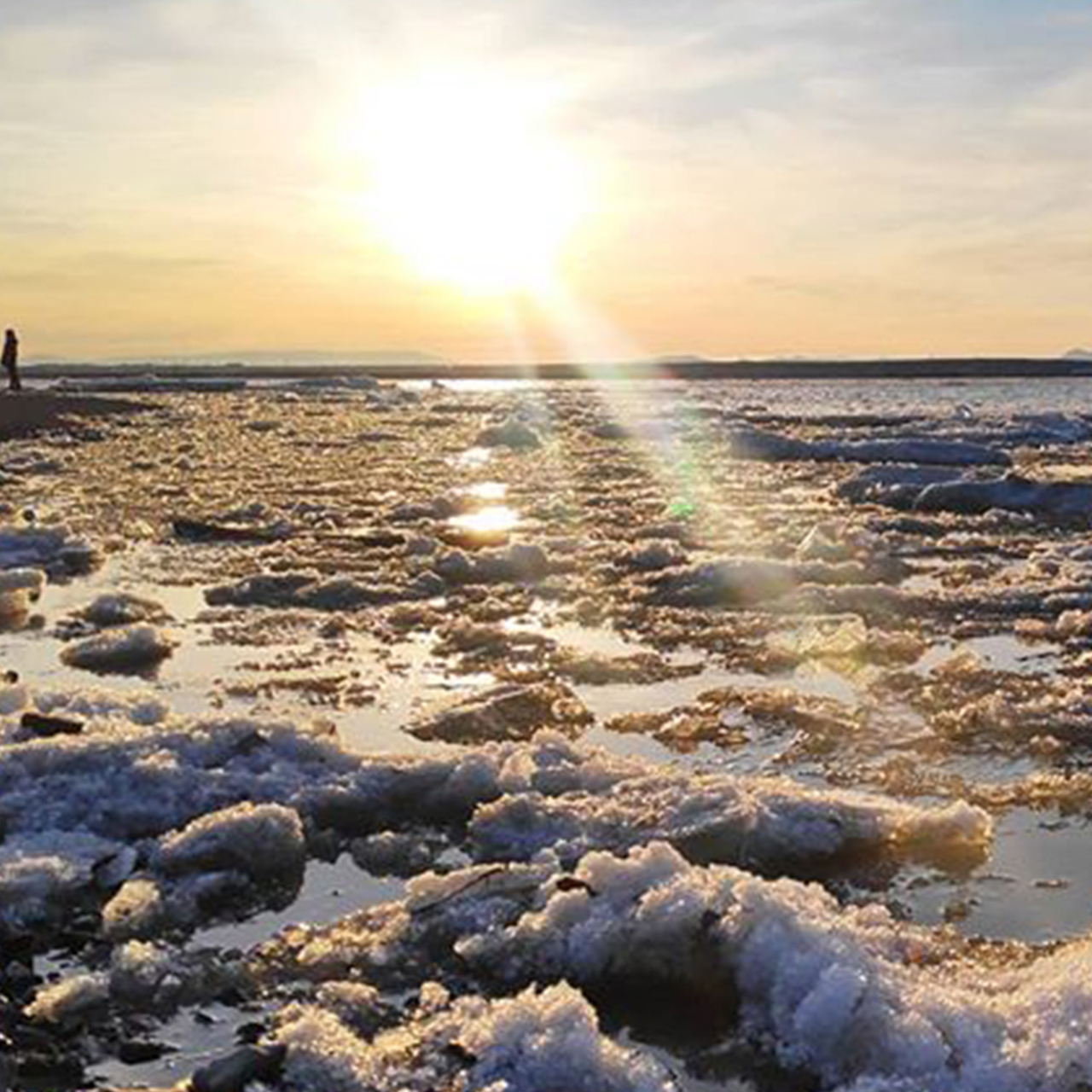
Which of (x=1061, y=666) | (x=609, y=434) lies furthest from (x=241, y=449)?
(x=1061, y=666)

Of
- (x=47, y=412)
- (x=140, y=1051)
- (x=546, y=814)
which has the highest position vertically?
(x=47, y=412)

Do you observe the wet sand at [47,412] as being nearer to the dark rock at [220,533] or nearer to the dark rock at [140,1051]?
the dark rock at [220,533]

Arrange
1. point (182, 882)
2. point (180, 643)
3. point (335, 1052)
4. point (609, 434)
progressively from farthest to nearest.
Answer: point (609, 434) → point (180, 643) → point (182, 882) → point (335, 1052)

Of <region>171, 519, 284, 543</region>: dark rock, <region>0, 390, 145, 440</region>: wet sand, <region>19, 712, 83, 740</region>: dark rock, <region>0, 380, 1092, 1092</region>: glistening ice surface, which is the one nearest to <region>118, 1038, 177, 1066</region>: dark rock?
<region>0, 380, 1092, 1092</region>: glistening ice surface

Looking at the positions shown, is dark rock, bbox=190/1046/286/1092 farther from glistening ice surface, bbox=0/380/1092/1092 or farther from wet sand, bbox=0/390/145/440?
wet sand, bbox=0/390/145/440

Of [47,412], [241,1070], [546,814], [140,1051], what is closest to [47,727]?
[546,814]

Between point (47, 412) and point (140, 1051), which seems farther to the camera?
point (47, 412)

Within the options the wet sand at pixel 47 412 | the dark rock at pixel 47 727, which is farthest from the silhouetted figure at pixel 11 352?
the dark rock at pixel 47 727

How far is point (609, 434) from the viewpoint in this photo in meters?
42.4

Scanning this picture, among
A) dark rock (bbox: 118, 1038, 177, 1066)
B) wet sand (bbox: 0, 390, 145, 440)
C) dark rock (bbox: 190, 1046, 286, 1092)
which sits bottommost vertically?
dark rock (bbox: 118, 1038, 177, 1066)

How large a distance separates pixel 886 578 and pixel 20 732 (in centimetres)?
943

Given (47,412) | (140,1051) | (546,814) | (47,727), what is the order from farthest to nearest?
1. (47,412)
2. (47,727)
3. (546,814)
4. (140,1051)

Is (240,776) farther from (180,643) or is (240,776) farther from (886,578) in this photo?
(886,578)

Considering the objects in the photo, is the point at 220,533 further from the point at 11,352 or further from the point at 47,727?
the point at 11,352
